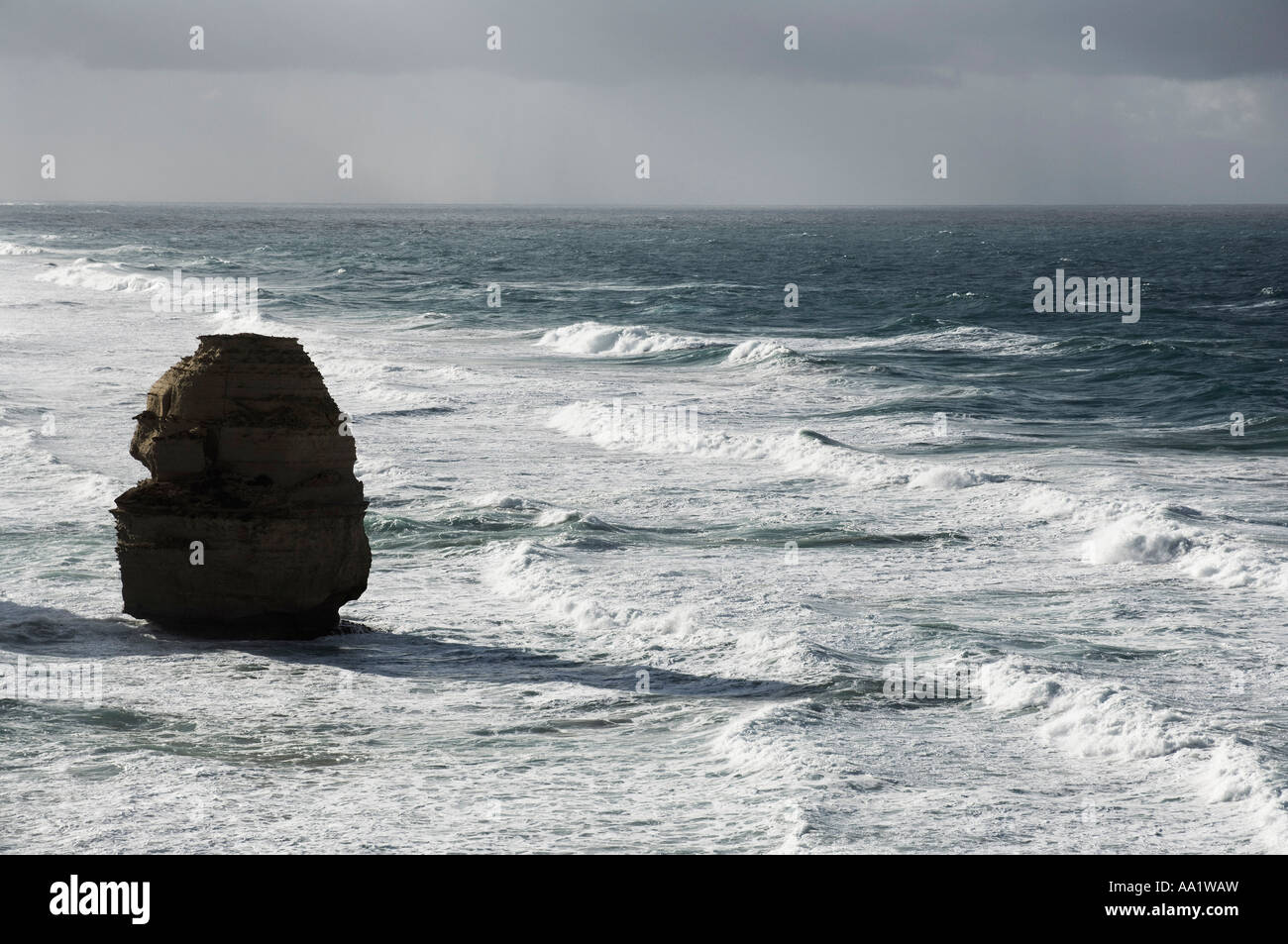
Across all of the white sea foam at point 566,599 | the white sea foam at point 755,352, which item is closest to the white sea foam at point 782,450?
the white sea foam at point 566,599

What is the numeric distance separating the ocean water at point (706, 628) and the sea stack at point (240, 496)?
53cm

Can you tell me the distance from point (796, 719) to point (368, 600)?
19.1 ft

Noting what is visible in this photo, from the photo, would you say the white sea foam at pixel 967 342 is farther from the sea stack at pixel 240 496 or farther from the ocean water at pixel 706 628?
the sea stack at pixel 240 496

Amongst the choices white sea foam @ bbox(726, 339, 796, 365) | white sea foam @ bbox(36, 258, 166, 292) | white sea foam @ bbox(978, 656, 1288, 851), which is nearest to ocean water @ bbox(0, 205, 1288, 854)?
white sea foam @ bbox(978, 656, 1288, 851)

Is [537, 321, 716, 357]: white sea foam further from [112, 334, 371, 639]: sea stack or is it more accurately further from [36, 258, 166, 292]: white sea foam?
[112, 334, 371, 639]: sea stack

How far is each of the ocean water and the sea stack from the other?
53 centimetres

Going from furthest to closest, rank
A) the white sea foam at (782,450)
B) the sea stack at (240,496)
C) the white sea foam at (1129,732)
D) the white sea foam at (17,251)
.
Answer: the white sea foam at (17,251) < the white sea foam at (782,450) < the sea stack at (240,496) < the white sea foam at (1129,732)

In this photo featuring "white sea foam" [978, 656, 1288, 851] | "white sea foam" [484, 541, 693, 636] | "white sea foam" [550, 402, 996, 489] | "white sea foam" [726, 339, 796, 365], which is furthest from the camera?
"white sea foam" [726, 339, 796, 365]

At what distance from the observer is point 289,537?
46.7 ft

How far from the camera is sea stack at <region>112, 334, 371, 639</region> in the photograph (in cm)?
1419

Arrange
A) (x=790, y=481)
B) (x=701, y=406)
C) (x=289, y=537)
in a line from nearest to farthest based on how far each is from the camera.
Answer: (x=289, y=537) < (x=790, y=481) < (x=701, y=406)

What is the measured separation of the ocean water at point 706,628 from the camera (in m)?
10.5
